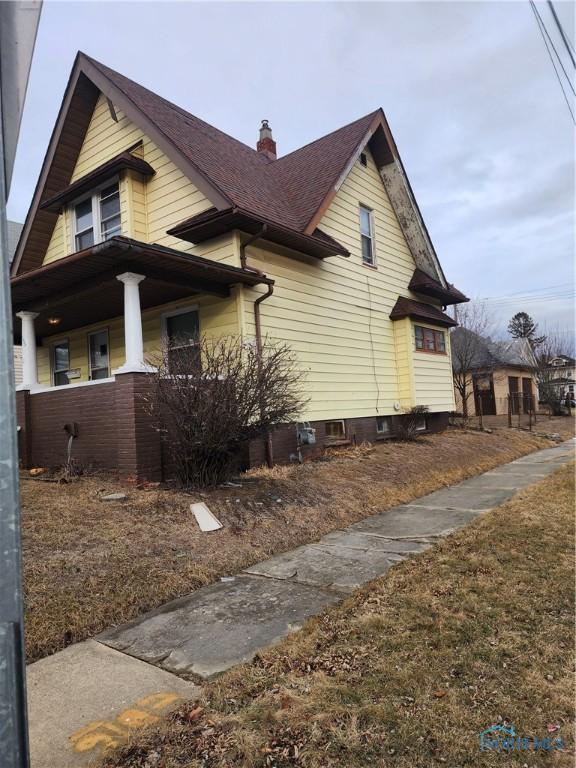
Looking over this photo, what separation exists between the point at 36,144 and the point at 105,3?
1040cm

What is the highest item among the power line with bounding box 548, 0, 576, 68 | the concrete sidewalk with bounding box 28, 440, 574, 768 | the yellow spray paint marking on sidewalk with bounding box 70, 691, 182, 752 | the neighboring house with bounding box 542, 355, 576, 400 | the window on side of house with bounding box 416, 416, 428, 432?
the power line with bounding box 548, 0, 576, 68

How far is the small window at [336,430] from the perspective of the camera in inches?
481

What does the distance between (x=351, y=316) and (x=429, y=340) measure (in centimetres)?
404

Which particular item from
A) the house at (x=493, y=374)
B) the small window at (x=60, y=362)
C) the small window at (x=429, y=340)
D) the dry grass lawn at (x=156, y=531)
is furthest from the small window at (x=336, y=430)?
the house at (x=493, y=374)

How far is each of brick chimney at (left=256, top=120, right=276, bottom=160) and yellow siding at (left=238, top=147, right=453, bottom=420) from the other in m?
3.78

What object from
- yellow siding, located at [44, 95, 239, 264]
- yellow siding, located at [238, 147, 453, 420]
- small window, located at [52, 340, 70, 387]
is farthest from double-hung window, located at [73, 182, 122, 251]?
yellow siding, located at [238, 147, 453, 420]

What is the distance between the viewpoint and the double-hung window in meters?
11.7

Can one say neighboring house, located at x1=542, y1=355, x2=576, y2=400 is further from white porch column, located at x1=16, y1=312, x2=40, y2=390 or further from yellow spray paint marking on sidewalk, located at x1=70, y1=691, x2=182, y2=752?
yellow spray paint marking on sidewalk, located at x1=70, y1=691, x2=182, y2=752

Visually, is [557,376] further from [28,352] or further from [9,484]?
[9,484]

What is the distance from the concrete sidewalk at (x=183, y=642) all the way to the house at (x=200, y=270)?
3.74 metres

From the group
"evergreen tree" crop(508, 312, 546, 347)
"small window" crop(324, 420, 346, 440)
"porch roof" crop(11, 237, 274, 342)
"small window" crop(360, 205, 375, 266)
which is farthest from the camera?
"evergreen tree" crop(508, 312, 546, 347)

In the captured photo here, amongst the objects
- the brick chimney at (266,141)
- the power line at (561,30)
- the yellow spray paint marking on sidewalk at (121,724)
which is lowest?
the yellow spray paint marking on sidewalk at (121,724)

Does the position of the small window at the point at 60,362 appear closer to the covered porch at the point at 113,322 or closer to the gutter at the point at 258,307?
the covered porch at the point at 113,322

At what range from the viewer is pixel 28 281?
9.13 metres
